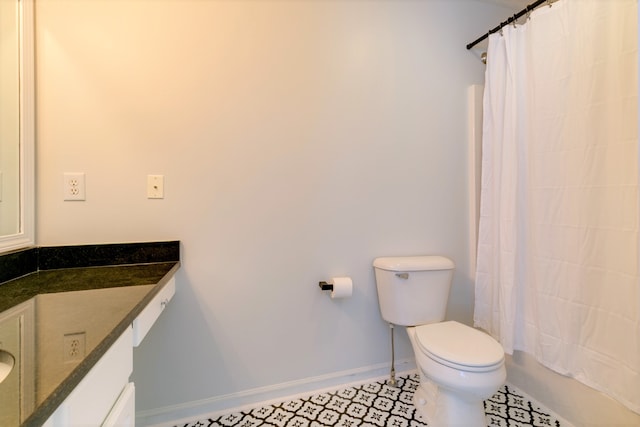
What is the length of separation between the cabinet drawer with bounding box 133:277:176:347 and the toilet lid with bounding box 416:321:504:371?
43.3 inches

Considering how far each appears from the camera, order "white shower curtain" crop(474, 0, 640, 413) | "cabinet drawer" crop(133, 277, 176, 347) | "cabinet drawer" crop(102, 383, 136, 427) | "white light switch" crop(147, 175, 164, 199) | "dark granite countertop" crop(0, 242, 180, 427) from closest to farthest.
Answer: "dark granite countertop" crop(0, 242, 180, 427), "cabinet drawer" crop(102, 383, 136, 427), "cabinet drawer" crop(133, 277, 176, 347), "white shower curtain" crop(474, 0, 640, 413), "white light switch" crop(147, 175, 164, 199)

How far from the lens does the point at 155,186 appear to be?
132 centimetres

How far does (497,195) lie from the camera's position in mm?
1553

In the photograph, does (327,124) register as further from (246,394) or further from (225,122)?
(246,394)

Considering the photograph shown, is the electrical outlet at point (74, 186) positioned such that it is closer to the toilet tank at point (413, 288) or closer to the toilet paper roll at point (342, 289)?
the toilet paper roll at point (342, 289)

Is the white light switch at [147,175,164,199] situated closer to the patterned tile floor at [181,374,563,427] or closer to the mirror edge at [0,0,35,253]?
the mirror edge at [0,0,35,253]

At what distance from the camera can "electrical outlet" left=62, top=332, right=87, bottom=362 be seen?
513 mm

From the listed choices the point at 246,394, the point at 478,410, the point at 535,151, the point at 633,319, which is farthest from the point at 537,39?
the point at 246,394

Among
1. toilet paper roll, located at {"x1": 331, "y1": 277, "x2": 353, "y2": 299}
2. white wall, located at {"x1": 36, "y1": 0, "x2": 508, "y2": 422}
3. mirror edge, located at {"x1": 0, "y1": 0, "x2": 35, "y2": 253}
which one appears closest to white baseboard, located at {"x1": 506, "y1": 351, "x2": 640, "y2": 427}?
white wall, located at {"x1": 36, "y1": 0, "x2": 508, "y2": 422}

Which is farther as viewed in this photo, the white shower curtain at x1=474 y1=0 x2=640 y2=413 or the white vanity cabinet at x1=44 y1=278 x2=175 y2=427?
the white shower curtain at x1=474 y1=0 x2=640 y2=413

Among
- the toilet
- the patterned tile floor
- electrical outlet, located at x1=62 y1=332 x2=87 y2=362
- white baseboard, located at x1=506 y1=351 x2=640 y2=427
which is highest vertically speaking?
electrical outlet, located at x1=62 y1=332 x2=87 y2=362

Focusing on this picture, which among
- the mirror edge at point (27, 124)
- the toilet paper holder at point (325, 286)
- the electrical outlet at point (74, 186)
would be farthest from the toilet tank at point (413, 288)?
the mirror edge at point (27, 124)

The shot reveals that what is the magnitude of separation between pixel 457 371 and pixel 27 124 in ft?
6.62

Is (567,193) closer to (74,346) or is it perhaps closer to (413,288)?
(413,288)
